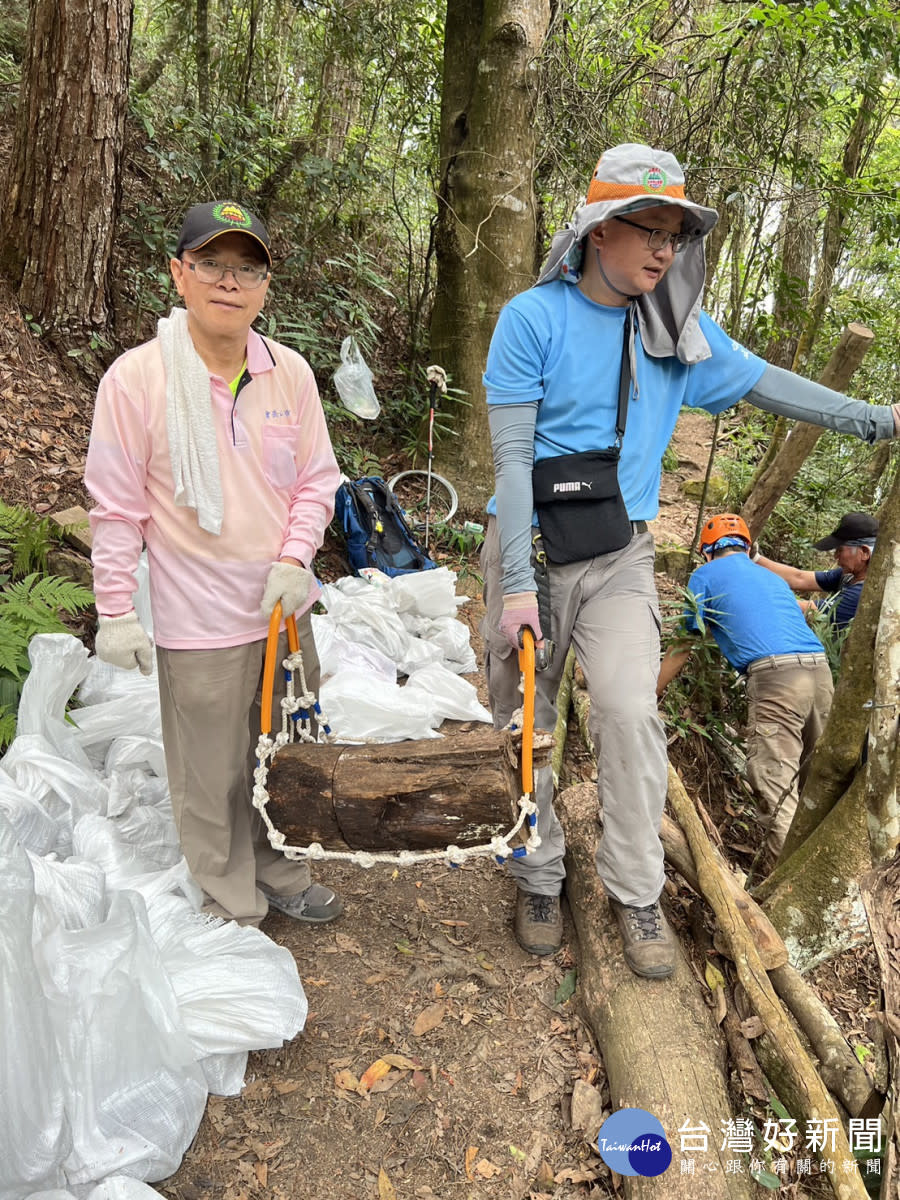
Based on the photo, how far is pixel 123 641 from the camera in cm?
230

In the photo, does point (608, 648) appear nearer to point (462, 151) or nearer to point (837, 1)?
point (837, 1)

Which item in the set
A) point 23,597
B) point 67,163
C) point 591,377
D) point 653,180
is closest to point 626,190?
point 653,180

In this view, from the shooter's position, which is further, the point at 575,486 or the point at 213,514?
the point at 575,486

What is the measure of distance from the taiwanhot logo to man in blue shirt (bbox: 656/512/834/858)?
7.71ft

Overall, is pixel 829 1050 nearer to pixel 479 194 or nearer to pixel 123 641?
pixel 123 641

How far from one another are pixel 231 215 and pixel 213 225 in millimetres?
68

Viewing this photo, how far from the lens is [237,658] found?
8.15 feet

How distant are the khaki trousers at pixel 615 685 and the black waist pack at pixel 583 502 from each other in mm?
72

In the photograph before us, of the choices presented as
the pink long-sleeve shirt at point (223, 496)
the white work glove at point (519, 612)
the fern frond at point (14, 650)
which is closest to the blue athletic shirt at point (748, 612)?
the white work glove at point (519, 612)

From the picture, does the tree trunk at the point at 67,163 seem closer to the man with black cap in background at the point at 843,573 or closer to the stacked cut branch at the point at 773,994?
the stacked cut branch at the point at 773,994

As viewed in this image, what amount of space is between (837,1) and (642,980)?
5370 mm

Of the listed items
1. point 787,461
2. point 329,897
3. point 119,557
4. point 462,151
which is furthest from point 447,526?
point 119,557

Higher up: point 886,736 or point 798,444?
point 798,444

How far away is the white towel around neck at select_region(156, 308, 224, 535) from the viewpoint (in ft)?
7.27
